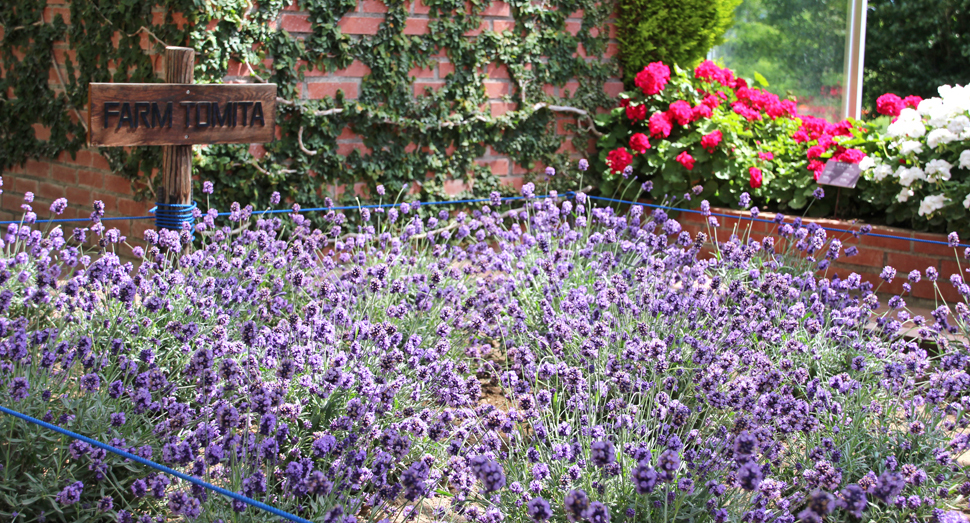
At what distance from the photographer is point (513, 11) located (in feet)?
19.2

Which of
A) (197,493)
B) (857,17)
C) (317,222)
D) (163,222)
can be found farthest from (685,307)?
(857,17)

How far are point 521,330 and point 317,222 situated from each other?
218 cm

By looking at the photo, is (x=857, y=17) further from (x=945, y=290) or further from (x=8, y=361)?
(x=8, y=361)

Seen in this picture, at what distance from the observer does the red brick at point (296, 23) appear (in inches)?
189

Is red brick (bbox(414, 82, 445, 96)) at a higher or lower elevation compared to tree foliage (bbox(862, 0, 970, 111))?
lower

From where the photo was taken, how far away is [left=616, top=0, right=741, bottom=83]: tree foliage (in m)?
6.29

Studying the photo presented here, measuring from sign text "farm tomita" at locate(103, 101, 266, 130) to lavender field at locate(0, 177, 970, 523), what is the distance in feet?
1.40

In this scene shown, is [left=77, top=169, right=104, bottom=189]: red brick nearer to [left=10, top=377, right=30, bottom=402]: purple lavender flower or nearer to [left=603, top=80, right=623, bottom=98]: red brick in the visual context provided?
[left=10, top=377, right=30, bottom=402]: purple lavender flower

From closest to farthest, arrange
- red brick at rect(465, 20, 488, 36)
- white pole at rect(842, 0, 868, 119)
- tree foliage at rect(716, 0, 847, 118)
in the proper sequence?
red brick at rect(465, 20, 488, 36), white pole at rect(842, 0, 868, 119), tree foliage at rect(716, 0, 847, 118)

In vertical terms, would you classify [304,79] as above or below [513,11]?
below

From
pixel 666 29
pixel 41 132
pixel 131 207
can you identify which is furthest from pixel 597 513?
pixel 666 29

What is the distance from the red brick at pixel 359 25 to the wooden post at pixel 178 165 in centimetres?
147

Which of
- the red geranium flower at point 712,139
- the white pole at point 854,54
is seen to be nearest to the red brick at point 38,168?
the red geranium flower at point 712,139

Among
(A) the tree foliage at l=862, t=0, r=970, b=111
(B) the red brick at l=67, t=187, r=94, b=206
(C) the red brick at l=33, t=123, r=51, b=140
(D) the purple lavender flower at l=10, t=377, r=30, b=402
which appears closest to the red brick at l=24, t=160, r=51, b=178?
(C) the red brick at l=33, t=123, r=51, b=140
